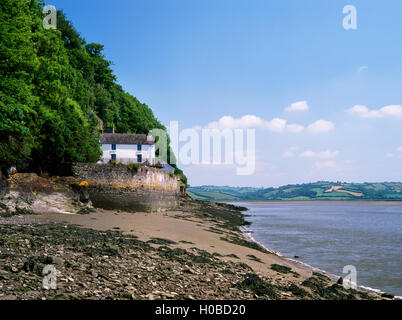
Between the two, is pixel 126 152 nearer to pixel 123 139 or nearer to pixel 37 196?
pixel 123 139

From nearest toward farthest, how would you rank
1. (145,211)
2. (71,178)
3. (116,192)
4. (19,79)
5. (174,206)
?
(19,79)
(71,178)
(116,192)
(145,211)
(174,206)

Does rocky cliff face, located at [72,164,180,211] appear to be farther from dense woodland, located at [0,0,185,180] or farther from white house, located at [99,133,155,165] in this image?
white house, located at [99,133,155,165]

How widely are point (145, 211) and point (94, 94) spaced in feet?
132

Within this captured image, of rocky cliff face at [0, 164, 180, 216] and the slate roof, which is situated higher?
the slate roof

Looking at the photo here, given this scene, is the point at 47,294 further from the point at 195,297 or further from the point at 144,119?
the point at 144,119

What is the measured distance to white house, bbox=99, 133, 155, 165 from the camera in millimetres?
53812

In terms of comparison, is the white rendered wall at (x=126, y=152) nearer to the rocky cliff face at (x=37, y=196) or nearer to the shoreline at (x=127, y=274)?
the rocky cliff face at (x=37, y=196)

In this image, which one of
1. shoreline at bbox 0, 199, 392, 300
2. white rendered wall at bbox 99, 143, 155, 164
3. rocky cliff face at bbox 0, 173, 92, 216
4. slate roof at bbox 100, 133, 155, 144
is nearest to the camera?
shoreline at bbox 0, 199, 392, 300

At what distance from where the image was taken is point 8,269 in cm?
666

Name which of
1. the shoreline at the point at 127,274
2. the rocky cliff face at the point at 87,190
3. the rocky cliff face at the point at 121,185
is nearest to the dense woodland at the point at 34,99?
the rocky cliff face at the point at 87,190

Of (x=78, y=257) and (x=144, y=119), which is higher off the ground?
(x=144, y=119)

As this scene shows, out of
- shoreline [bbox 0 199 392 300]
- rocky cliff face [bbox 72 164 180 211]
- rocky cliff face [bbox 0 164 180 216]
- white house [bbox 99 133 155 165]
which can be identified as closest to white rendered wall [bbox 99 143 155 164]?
white house [bbox 99 133 155 165]

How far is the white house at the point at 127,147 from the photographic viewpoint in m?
53.8

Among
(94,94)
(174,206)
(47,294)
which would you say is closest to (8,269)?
(47,294)
